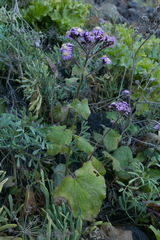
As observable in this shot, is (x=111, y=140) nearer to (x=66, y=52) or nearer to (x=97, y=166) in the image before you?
(x=97, y=166)

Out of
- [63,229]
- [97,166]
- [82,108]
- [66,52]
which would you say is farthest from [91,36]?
[63,229]

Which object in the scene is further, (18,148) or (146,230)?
(146,230)

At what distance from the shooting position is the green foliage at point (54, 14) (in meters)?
2.33

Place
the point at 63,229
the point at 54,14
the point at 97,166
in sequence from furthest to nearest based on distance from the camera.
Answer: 1. the point at 54,14
2. the point at 97,166
3. the point at 63,229

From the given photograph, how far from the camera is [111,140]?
1.38 metres

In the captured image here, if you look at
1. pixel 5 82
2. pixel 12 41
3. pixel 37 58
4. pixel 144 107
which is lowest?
pixel 144 107

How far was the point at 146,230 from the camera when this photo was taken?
1.31m

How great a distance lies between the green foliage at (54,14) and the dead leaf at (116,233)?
206 cm

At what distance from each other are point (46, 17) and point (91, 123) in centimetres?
144

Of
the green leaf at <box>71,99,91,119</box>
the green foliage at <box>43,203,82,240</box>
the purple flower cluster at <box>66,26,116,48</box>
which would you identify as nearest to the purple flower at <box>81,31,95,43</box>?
the purple flower cluster at <box>66,26,116,48</box>

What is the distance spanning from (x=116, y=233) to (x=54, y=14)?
2.24 meters

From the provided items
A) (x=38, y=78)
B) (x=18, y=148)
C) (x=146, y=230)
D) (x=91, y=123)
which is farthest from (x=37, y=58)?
(x=146, y=230)

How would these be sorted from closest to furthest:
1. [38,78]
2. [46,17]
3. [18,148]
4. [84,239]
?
[84,239], [18,148], [38,78], [46,17]

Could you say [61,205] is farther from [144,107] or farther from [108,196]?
[144,107]
